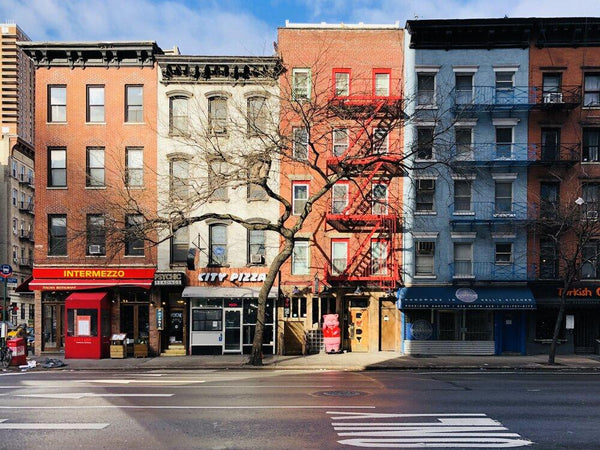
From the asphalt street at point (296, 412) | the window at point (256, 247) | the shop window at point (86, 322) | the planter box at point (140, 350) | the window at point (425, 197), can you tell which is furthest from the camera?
the window at point (425, 197)

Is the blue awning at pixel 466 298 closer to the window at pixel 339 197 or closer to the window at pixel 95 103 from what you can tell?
the window at pixel 339 197

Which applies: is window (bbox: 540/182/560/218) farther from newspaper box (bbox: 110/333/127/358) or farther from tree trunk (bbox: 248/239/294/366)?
newspaper box (bbox: 110/333/127/358)

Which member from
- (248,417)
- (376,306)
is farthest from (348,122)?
(248,417)

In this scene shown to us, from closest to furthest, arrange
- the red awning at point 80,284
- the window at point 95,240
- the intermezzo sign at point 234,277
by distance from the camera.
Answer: the red awning at point 80,284 < the intermezzo sign at point 234,277 < the window at point 95,240

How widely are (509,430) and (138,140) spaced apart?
22362 mm

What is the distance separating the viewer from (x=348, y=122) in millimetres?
28156

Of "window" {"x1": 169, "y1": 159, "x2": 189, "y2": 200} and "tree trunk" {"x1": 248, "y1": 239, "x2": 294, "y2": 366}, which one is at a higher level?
"window" {"x1": 169, "y1": 159, "x2": 189, "y2": 200}

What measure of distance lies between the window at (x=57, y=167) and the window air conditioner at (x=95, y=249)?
132 inches

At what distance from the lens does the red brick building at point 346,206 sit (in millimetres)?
28344

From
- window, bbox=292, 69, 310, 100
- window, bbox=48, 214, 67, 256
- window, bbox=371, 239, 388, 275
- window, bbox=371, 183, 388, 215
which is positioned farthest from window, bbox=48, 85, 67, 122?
window, bbox=371, 239, 388, 275

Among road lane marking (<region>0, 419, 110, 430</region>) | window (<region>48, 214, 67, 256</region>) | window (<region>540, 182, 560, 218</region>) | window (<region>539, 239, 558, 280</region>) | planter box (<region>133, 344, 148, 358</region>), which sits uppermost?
window (<region>540, 182, 560, 218</region>)

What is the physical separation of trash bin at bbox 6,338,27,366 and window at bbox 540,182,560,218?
2355cm

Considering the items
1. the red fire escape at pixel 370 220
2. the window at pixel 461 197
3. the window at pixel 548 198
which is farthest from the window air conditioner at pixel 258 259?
the window at pixel 548 198

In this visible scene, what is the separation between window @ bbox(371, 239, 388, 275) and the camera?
94.3 ft
